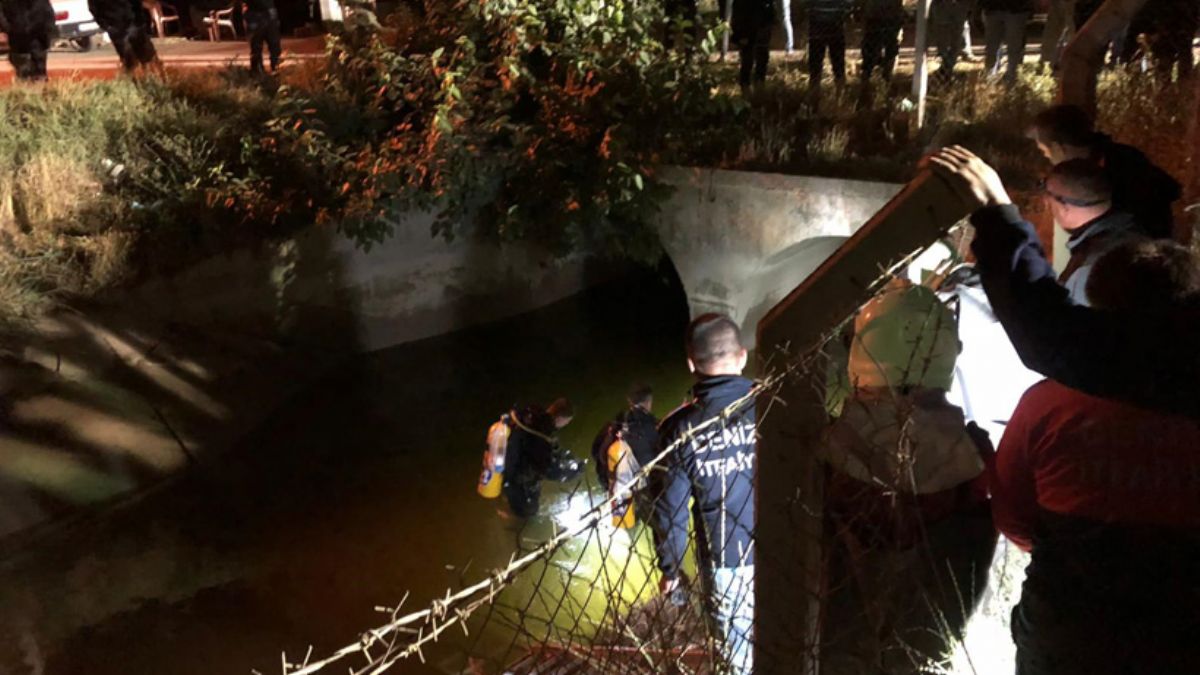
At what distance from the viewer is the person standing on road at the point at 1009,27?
9.82 meters

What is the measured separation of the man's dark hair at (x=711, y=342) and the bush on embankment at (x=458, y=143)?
17.0 feet

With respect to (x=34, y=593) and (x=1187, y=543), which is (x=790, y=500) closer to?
(x=1187, y=543)

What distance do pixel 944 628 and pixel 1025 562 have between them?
27cm

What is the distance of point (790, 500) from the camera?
1991 mm

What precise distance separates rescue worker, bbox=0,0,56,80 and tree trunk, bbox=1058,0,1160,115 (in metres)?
11.6

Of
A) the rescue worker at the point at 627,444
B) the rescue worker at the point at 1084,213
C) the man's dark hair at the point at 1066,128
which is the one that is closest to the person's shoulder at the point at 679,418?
the rescue worker at the point at 627,444

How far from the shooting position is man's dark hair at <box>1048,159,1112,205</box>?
2.97m

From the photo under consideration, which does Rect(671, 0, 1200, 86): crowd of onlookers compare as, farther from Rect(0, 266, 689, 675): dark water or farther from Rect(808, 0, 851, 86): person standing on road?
Rect(0, 266, 689, 675): dark water

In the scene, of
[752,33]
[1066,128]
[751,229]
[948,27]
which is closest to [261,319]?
[751,229]

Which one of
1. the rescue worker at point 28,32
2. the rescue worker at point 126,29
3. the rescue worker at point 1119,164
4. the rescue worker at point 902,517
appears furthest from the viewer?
the rescue worker at point 126,29

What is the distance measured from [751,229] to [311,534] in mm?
4410

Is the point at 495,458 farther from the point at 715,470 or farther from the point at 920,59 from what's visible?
the point at 920,59

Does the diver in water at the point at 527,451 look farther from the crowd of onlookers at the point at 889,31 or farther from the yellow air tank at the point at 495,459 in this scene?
the crowd of onlookers at the point at 889,31

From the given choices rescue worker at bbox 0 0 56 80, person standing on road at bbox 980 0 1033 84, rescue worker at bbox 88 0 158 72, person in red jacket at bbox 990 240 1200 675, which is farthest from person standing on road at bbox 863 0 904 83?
rescue worker at bbox 0 0 56 80
